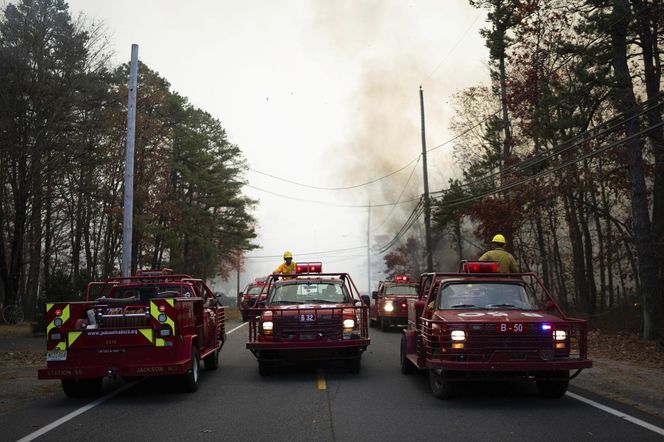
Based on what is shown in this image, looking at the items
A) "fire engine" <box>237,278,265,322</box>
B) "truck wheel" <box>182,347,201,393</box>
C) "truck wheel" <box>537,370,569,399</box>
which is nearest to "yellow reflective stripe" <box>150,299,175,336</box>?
"truck wheel" <box>182,347,201,393</box>

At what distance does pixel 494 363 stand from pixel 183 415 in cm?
397

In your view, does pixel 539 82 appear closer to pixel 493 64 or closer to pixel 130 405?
pixel 493 64

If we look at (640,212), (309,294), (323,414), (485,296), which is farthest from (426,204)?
(323,414)

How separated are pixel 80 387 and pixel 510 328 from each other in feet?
20.6

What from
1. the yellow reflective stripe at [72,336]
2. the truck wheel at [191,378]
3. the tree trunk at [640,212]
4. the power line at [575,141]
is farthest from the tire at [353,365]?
the tree trunk at [640,212]

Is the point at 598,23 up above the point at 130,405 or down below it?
above

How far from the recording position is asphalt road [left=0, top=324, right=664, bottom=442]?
22.0ft

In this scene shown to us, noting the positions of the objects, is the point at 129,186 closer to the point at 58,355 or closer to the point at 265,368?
the point at 265,368

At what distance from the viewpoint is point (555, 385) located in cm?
869

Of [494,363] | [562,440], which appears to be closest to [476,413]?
[494,363]

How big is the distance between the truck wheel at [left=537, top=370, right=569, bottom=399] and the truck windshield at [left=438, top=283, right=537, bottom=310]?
1.14 meters

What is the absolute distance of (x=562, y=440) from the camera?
6.31 m

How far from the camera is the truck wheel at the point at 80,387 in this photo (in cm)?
945

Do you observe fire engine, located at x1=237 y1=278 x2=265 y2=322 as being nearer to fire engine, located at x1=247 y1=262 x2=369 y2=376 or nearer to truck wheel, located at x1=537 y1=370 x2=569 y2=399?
fire engine, located at x1=247 y1=262 x2=369 y2=376
